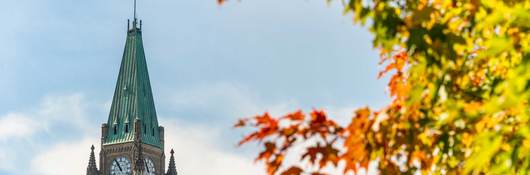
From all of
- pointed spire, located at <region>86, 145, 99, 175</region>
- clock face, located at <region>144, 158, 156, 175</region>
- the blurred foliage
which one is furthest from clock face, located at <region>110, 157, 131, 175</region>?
the blurred foliage

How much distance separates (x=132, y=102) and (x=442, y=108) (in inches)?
4678

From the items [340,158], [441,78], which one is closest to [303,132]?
[340,158]

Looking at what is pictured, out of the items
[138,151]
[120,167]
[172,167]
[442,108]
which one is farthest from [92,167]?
[442,108]

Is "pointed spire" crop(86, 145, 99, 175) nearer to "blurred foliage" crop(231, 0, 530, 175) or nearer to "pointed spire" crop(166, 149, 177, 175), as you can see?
"pointed spire" crop(166, 149, 177, 175)

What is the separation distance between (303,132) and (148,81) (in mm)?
122347

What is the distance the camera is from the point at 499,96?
6.55 m

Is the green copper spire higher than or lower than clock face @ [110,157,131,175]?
higher

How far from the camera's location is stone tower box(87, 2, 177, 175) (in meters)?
123

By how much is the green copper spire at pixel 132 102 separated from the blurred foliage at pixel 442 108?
117 meters

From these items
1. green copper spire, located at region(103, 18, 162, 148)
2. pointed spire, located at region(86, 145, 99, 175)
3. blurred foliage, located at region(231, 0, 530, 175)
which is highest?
green copper spire, located at region(103, 18, 162, 148)

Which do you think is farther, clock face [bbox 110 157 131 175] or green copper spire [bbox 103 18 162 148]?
green copper spire [bbox 103 18 162 148]

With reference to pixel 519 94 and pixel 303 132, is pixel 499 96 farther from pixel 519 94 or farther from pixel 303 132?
pixel 303 132

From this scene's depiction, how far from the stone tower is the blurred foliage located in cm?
11498

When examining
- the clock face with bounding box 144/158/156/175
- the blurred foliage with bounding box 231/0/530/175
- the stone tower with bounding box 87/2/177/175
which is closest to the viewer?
the blurred foliage with bounding box 231/0/530/175
